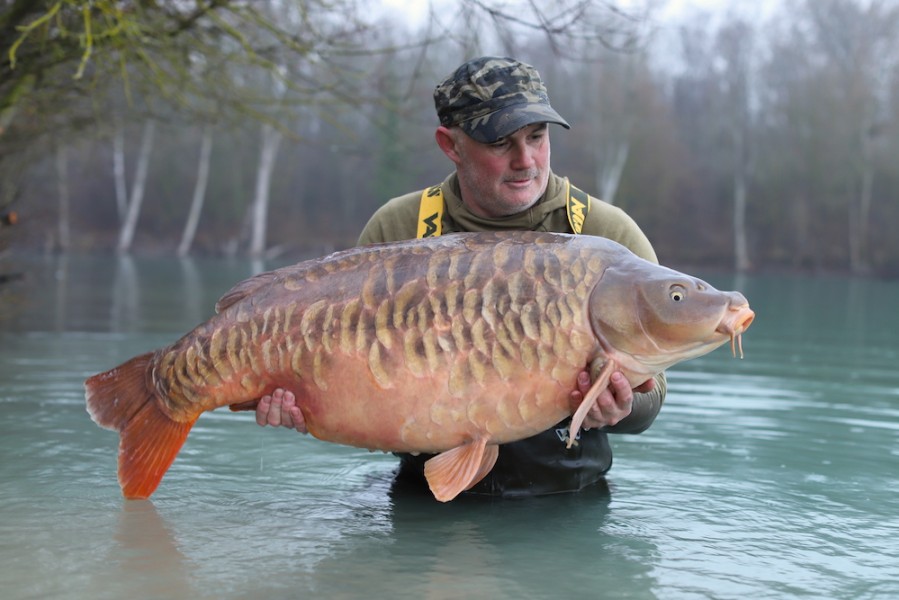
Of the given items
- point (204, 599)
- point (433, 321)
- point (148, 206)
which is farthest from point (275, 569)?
point (148, 206)

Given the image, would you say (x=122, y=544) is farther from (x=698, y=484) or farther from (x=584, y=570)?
(x=698, y=484)

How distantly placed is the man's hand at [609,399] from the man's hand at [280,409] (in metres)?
0.79

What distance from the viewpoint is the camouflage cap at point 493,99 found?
3.39 meters

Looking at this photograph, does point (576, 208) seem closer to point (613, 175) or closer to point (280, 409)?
point (280, 409)

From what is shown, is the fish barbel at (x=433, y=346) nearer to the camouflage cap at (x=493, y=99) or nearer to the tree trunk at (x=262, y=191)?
the camouflage cap at (x=493, y=99)

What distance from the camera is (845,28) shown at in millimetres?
34094

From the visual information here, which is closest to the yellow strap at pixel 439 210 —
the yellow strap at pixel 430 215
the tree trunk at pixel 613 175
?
the yellow strap at pixel 430 215

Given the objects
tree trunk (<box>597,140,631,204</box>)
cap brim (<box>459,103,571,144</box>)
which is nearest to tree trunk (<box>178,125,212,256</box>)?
tree trunk (<box>597,140,631,204</box>)

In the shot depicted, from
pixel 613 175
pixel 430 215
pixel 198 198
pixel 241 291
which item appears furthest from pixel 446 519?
pixel 198 198

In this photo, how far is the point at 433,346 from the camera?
2.89 m

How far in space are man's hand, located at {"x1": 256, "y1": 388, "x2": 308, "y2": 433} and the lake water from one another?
0.35m

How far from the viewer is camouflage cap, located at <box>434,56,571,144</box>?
3.39m

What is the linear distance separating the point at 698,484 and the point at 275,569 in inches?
68.6

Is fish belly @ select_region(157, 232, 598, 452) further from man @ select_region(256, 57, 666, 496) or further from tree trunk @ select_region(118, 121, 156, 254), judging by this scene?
tree trunk @ select_region(118, 121, 156, 254)
